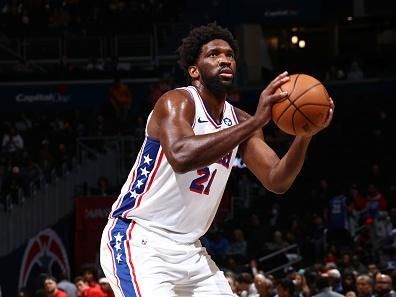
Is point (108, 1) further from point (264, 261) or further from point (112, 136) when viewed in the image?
point (264, 261)

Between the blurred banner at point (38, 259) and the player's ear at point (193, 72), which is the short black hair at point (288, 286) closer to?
the player's ear at point (193, 72)

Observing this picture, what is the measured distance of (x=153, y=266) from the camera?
605 cm

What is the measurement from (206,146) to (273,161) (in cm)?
85

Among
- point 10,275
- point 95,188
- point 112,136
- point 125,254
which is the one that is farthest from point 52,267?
point 125,254

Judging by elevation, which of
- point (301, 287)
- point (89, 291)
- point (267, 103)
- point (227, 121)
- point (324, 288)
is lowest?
point (89, 291)

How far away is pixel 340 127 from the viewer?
24.7 metres

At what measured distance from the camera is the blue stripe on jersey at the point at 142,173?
6129 mm

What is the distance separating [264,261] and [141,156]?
1275cm

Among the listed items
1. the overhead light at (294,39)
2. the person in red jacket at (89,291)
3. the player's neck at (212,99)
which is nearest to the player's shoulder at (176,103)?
the player's neck at (212,99)

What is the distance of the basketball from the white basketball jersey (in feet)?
2.09

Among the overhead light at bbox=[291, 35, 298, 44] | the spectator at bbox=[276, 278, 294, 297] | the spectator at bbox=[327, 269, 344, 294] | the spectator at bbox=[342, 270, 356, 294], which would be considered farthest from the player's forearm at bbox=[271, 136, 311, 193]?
the overhead light at bbox=[291, 35, 298, 44]

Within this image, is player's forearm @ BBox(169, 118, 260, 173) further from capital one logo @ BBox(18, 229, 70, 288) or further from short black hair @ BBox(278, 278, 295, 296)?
capital one logo @ BBox(18, 229, 70, 288)

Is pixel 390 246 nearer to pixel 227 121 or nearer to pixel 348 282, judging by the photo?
pixel 348 282

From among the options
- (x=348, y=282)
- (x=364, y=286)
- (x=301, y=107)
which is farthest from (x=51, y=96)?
(x=301, y=107)
